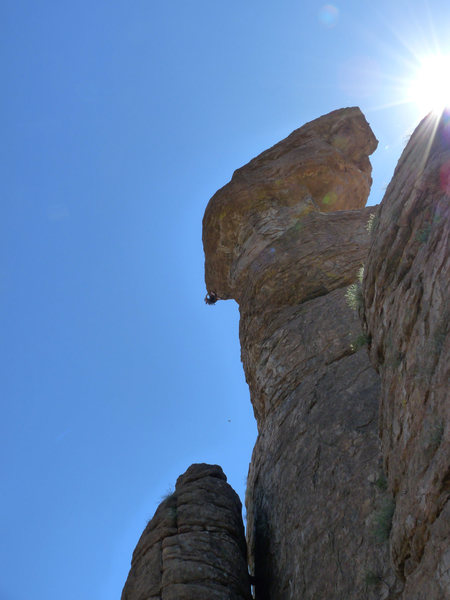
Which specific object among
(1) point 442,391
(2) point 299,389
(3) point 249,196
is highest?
(3) point 249,196

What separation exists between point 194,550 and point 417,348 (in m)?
5.50

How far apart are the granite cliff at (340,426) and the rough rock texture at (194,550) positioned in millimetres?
31

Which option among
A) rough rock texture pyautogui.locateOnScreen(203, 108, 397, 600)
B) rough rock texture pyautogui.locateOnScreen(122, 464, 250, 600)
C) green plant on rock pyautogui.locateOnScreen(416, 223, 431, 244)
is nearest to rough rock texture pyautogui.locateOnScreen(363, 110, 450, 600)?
green plant on rock pyautogui.locateOnScreen(416, 223, 431, 244)

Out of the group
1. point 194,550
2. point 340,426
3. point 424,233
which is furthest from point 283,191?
point 424,233

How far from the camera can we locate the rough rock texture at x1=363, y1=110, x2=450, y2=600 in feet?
17.3

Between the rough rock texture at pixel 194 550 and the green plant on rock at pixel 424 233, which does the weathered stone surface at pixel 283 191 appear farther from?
the green plant on rock at pixel 424 233

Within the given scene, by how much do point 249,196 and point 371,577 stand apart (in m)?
15.7

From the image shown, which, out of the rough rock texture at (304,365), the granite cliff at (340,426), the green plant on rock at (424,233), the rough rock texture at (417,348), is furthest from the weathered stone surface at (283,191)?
the green plant on rock at (424,233)

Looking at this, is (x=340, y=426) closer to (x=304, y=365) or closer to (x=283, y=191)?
(x=304, y=365)

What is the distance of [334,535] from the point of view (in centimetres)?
814

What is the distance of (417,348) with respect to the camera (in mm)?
6008

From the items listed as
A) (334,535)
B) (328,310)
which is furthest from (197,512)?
(328,310)

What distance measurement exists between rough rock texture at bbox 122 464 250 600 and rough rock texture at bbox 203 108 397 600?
0.53 m

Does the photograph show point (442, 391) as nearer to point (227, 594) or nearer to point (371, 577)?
point (371, 577)
